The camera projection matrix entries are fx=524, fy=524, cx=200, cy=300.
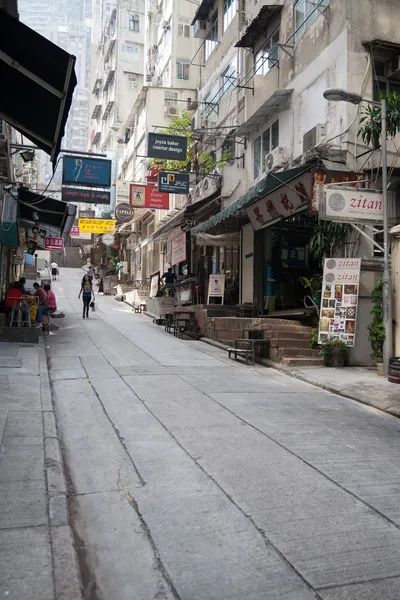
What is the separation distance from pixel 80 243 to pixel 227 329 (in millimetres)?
51471

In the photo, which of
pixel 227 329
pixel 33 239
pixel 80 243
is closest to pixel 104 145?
pixel 80 243

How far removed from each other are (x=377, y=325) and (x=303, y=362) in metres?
2.03

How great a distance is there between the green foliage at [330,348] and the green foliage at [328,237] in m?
2.32

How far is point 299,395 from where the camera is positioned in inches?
377

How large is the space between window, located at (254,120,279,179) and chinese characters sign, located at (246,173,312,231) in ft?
9.43

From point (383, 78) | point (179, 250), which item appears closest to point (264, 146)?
point (383, 78)

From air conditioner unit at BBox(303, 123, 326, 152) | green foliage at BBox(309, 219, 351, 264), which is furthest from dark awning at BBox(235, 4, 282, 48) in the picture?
green foliage at BBox(309, 219, 351, 264)

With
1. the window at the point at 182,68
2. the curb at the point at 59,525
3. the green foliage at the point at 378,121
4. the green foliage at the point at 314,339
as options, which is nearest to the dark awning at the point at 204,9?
the window at the point at 182,68

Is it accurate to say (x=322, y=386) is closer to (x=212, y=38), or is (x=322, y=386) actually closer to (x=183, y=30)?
(x=212, y=38)

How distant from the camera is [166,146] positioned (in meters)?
18.7

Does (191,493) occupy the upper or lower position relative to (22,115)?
lower

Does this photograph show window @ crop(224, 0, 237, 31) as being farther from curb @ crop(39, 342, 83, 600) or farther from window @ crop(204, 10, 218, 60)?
curb @ crop(39, 342, 83, 600)

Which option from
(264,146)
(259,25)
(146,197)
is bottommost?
(146,197)

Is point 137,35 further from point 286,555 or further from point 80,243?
point 286,555
